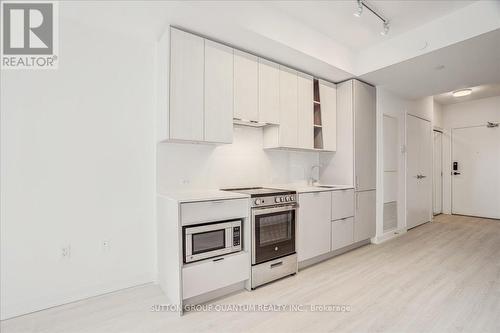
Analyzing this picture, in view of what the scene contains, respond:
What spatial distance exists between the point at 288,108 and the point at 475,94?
16.5 feet

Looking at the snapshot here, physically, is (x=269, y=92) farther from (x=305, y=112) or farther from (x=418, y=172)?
(x=418, y=172)

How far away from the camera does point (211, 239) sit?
234 cm

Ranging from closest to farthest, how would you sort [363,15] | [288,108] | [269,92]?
1. [363,15]
2. [269,92]
3. [288,108]

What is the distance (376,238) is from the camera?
416 cm

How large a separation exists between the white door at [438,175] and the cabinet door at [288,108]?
4.93m

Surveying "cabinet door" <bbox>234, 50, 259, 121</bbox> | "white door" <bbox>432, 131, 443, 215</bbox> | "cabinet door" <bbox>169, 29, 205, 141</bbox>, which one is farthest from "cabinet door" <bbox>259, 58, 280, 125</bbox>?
"white door" <bbox>432, 131, 443, 215</bbox>

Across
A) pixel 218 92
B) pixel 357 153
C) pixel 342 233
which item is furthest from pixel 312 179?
pixel 218 92

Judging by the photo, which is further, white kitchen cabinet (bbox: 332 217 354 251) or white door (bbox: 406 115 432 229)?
white door (bbox: 406 115 432 229)

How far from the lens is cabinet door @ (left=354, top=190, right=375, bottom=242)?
3811 mm

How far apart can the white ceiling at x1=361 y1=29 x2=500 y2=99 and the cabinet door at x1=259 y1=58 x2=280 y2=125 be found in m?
1.55

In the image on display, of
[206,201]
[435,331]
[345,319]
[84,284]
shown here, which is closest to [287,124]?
[206,201]

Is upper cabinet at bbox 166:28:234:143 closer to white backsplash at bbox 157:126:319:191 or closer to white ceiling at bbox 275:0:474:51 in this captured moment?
white backsplash at bbox 157:126:319:191

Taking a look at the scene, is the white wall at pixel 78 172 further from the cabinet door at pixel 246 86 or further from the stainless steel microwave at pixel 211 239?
the cabinet door at pixel 246 86

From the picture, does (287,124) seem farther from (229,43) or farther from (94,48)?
(94,48)
